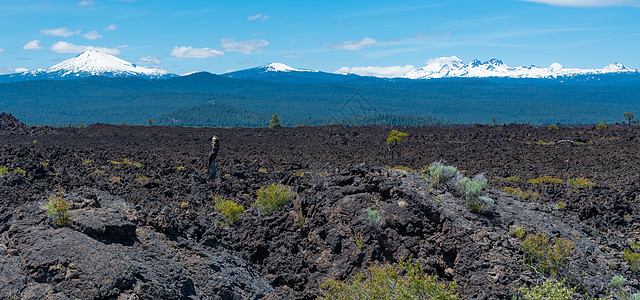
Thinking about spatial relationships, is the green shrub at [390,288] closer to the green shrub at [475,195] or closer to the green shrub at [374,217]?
the green shrub at [374,217]

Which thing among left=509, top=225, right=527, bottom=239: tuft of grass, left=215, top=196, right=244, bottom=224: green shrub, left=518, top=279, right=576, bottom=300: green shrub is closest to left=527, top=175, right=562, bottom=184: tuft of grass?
left=509, top=225, right=527, bottom=239: tuft of grass

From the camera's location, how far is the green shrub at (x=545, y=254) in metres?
10.0

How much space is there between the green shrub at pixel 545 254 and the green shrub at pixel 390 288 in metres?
1.78

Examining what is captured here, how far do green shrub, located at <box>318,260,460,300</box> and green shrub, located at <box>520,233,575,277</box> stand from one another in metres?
1.78

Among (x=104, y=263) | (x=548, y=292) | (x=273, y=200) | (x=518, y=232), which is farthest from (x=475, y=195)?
(x=104, y=263)

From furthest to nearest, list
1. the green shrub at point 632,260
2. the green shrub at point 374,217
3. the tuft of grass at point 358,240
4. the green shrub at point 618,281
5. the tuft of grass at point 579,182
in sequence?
the tuft of grass at point 579,182 < the green shrub at point 374,217 < the tuft of grass at point 358,240 < the green shrub at point 632,260 < the green shrub at point 618,281

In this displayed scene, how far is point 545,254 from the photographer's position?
10.2m

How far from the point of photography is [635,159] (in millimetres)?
34156

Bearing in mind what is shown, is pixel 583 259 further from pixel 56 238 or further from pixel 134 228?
pixel 56 238

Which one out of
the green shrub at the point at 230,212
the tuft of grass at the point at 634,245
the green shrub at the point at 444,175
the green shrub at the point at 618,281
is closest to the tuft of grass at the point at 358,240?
the green shrub at the point at 444,175

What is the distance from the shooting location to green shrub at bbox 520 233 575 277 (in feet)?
32.9

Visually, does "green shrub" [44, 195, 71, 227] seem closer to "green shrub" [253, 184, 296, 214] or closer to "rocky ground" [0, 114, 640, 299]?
"rocky ground" [0, 114, 640, 299]

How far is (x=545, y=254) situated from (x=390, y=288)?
3.60 meters

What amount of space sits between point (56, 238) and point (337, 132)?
5236 cm
